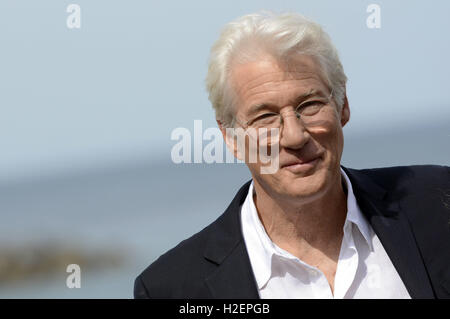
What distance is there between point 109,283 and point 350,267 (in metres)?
5.63

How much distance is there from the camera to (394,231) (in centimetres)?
276

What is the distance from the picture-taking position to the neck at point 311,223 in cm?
288

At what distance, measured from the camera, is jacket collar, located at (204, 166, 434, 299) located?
2.66 meters

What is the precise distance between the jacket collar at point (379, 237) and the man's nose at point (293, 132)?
1.09 ft

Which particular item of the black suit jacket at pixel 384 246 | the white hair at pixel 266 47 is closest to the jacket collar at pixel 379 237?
the black suit jacket at pixel 384 246

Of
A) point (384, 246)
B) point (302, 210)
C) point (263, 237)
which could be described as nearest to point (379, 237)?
point (384, 246)

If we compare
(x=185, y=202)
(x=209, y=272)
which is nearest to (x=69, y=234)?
(x=185, y=202)

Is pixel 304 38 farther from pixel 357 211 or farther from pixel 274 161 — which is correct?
pixel 357 211

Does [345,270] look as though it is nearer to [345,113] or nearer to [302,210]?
[302,210]

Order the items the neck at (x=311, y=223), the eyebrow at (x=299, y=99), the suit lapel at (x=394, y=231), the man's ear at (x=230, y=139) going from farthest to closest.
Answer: the man's ear at (x=230, y=139)
the neck at (x=311, y=223)
the eyebrow at (x=299, y=99)
the suit lapel at (x=394, y=231)

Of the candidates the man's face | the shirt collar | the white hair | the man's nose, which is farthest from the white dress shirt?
the white hair

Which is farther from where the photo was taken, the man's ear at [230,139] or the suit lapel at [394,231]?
the man's ear at [230,139]

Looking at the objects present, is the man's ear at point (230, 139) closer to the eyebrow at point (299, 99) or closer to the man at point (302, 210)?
the man at point (302, 210)

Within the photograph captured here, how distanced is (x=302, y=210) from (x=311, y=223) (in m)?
0.05
